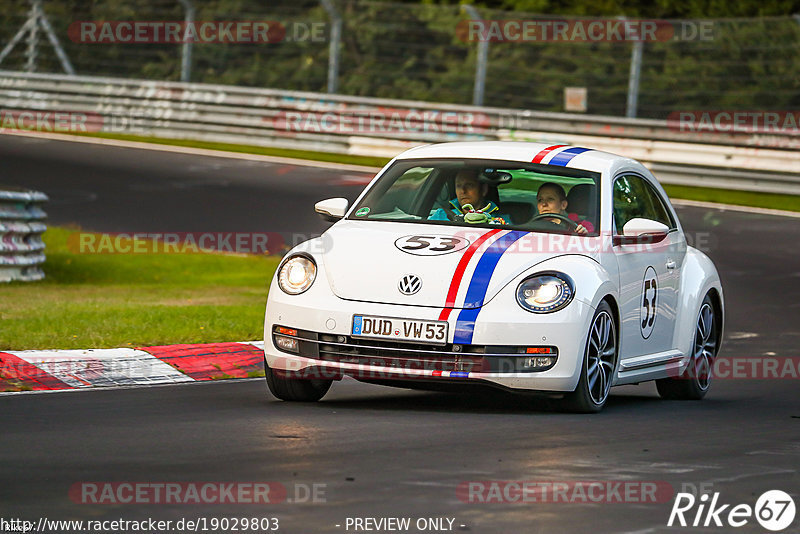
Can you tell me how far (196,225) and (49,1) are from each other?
46.8ft

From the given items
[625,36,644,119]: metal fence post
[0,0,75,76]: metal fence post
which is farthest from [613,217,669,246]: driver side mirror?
[0,0,75,76]: metal fence post

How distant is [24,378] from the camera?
371 inches

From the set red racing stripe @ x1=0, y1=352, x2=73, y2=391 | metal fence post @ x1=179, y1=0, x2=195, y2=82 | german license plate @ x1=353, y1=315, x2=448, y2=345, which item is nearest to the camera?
german license plate @ x1=353, y1=315, x2=448, y2=345

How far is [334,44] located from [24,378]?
18.3 meters

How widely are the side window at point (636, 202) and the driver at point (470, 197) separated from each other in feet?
2.46

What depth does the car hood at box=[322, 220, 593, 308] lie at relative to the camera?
328 inches

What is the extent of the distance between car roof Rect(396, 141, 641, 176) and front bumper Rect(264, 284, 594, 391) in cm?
142

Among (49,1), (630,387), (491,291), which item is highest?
(49,1)

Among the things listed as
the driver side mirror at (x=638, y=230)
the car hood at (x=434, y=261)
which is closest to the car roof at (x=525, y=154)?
the driver side mirror at (x=638, y=230)

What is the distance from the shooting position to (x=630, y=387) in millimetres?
11391

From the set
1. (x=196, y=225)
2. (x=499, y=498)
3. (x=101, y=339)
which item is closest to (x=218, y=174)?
(x=196, y=225)

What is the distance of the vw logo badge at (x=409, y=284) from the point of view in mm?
8359

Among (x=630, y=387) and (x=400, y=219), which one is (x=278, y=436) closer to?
(x=400, y=219)

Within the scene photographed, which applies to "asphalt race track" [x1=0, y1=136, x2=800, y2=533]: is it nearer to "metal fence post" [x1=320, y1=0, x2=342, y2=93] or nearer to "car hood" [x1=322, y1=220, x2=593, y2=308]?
"car hood" [x1=322, y1=220, x2=593, y2=308]
